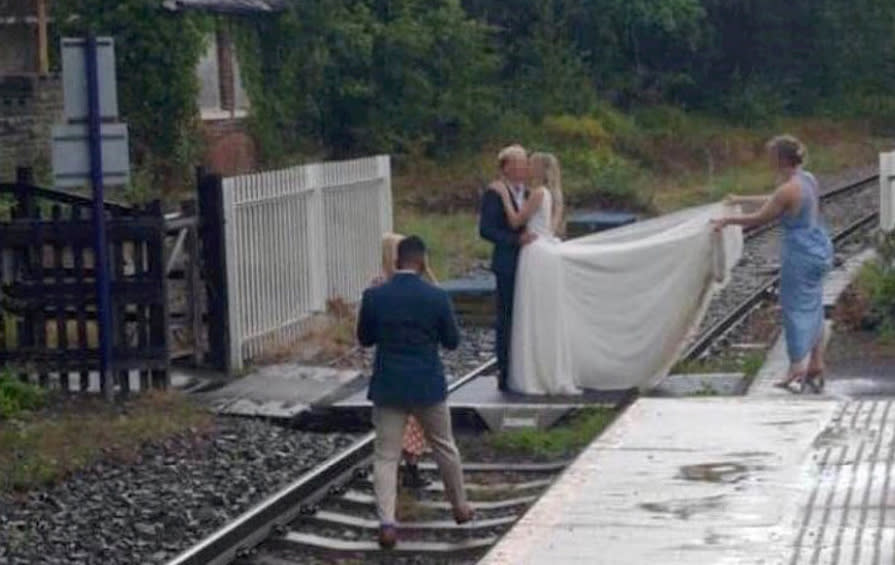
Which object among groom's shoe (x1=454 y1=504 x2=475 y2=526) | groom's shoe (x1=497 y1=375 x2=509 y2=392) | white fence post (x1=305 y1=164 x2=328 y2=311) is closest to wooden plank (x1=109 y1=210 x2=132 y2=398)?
groom's shoe (x1=497 y1=375 x2=509 y2=392)

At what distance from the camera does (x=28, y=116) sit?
32.2m

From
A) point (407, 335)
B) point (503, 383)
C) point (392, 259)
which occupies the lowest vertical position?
point (503, 383)

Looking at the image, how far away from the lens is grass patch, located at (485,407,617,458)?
15.6 m

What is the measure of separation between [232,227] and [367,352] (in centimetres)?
200

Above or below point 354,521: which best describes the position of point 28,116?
above

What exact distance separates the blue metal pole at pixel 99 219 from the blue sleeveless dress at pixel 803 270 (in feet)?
17.3

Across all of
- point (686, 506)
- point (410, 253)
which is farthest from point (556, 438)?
point (410, 253)

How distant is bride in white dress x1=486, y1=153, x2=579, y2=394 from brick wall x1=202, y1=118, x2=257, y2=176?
21.2m

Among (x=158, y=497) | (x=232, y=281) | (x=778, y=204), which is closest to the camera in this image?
(x=158, y=497)

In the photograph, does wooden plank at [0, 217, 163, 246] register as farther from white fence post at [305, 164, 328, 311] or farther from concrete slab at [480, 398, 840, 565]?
concrete slab at [480, 398, 840, 565]

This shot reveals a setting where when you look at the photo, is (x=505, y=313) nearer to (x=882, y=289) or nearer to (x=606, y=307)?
(x=606, y=307)

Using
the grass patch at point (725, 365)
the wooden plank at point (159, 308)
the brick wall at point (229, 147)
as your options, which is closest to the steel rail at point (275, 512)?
the wooden plank at point (159, 308)

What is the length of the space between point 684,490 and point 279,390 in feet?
21.8

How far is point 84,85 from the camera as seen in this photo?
18.0 meters
